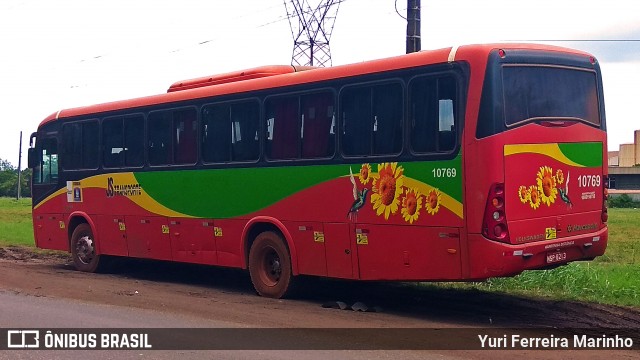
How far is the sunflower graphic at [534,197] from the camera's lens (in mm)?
11781

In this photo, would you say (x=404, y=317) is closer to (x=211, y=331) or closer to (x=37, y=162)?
(x=211, y=331)

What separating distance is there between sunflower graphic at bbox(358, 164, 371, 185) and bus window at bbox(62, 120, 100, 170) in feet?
24.8

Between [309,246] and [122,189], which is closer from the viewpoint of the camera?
[309,246]

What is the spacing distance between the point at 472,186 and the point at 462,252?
808 mm

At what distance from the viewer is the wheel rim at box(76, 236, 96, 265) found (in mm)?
19172

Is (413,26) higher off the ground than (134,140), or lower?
higher

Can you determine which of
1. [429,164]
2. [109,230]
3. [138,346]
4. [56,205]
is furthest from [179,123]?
[138,346]

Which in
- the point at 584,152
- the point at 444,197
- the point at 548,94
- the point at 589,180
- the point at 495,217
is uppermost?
the point at 548,94

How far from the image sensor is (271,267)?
14.9m

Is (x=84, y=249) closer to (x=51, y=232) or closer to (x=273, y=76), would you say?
(x=51, y=232)

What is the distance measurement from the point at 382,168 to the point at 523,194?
1967mm

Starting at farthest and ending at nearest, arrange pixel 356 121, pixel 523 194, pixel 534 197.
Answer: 1. pixel 356 121
2. pixel 534 197
3. pixel 523 194

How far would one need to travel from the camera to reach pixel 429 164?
1205cm

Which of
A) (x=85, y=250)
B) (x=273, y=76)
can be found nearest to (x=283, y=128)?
(x=273, y=76)
